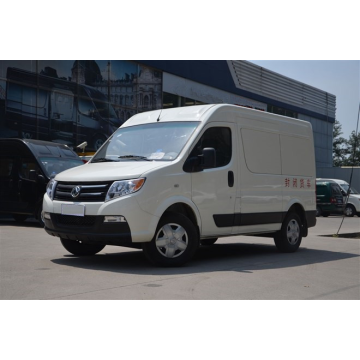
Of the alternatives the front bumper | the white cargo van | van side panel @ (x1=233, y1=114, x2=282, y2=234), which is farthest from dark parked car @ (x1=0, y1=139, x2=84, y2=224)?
the front bumper

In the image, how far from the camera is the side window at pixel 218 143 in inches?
329

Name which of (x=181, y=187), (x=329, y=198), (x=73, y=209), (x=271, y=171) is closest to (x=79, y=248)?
(x=73, y=209)

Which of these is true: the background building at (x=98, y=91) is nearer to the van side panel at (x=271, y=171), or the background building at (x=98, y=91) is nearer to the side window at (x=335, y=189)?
the side window at (x=335, y=189)

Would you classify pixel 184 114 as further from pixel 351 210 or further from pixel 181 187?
pixel 351 210

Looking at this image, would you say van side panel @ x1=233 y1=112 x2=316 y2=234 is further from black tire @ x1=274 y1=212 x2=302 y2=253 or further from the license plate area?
the license plate area

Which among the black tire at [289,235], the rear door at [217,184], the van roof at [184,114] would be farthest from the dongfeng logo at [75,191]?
the black tire at [289,235]

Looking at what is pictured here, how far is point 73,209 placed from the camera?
7574 mm

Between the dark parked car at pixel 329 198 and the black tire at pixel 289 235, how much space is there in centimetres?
1657

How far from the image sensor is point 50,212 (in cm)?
798

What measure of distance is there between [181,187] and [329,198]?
2012 cm

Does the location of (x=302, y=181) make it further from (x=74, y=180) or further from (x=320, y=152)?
(x=320, y=152)
